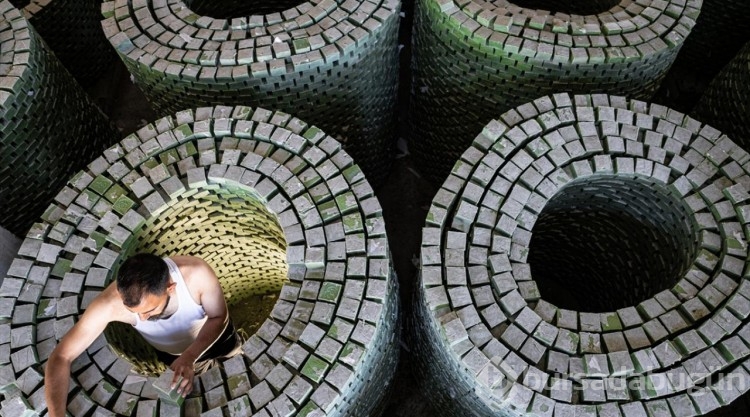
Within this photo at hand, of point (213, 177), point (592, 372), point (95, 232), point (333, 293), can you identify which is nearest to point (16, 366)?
point (95, 232)

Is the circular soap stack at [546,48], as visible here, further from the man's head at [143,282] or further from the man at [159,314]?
the man's head at [143,282]

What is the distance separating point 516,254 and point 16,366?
186 cm

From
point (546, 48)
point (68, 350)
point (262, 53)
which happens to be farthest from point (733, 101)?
point (68, 350)

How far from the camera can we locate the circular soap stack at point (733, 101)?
3057 millimetres

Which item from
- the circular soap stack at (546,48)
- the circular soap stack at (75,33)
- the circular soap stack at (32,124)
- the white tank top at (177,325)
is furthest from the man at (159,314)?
the circular soap stack at (75,33)

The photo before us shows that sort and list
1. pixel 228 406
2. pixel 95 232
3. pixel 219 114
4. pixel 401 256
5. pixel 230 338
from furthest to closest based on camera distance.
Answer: pixel 401 256 < pixel 230 338 < pixel 219 114 < pixel 95 232 < pixel 228 406

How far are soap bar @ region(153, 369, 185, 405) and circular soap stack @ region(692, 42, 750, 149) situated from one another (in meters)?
3.04

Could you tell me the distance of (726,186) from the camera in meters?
2.29

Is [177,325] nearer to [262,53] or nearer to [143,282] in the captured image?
[143,282]

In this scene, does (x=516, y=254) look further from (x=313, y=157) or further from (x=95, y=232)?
(x=95, y=232)

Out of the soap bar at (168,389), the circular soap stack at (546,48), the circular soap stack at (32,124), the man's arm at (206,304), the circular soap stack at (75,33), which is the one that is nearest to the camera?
the soap bar at (168,389)

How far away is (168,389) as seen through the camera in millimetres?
1936

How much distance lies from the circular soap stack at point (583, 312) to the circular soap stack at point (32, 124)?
2017 millimetres

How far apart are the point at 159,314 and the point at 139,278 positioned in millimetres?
304
